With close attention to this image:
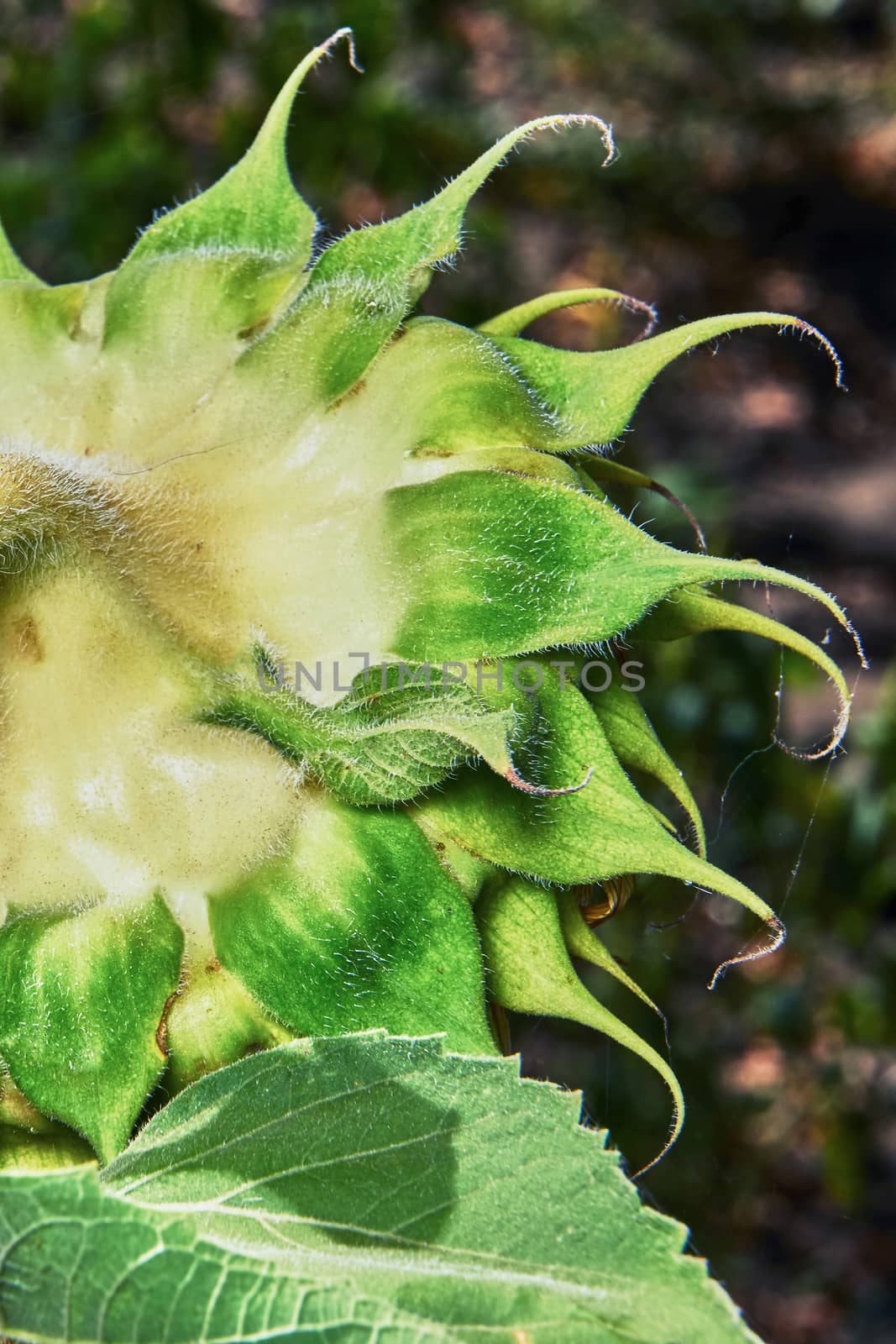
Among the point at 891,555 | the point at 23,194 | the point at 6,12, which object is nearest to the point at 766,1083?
the point at 891,555

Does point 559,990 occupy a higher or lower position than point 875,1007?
higher

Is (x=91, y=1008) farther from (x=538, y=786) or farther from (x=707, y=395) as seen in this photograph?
(x=707, y=395)

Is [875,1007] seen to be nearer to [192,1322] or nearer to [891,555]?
[891,555]

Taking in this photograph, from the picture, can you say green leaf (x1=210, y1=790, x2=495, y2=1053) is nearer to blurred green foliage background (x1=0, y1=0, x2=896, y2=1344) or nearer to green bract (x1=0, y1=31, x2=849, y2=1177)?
green bract (x1=0, y1=31, x2=849, y2=1177)

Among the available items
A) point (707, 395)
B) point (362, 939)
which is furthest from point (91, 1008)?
point (707, 395)

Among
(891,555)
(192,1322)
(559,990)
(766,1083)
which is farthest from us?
(891,555)

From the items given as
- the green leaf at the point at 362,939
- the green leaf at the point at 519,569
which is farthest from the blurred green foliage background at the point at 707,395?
the green leaf at the point at 519,569

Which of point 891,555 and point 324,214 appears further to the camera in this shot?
point 891,555
